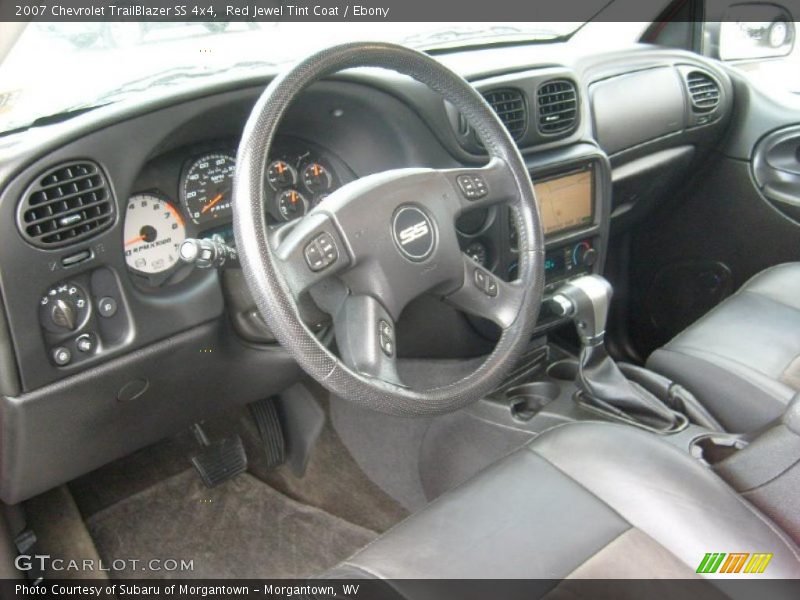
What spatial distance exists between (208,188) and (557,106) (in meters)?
0.82

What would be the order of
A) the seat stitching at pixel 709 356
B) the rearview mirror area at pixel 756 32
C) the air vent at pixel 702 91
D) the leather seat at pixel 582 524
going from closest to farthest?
the leather seat at pixel 582 524
the seat stitching at pixel 709 356
the air vent at pixel 702 91
the rearview mirror area at pixel 756 32

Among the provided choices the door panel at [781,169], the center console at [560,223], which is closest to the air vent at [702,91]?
the door panel at [781,169]

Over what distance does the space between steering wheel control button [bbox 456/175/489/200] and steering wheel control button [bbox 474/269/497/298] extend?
0.12 metres

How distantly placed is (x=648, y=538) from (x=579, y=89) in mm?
1115

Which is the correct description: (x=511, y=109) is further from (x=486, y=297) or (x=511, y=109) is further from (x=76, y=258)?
(x=76, y=258)

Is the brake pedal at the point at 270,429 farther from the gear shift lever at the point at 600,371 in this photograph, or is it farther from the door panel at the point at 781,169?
the door panel at the point at 781,169

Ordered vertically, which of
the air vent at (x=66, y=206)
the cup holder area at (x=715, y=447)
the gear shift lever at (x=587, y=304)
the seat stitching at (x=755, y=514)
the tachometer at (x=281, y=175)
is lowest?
the cup holder area at (x=715, y=447)

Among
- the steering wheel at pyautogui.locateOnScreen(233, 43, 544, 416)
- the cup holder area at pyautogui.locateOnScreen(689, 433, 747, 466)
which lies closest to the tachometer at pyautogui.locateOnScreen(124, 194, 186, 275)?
the steering wheel at pyautogui.locateOnScreen(233, 43, 544, 416)

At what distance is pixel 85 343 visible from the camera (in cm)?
125

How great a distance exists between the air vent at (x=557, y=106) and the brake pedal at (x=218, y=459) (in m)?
1.00

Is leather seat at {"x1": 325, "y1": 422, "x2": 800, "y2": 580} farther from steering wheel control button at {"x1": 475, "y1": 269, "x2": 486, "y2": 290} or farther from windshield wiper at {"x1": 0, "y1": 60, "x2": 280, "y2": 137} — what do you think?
windshield wiper at {"x1": 0, "y1": 60, "x2": 280, "y2": 137}

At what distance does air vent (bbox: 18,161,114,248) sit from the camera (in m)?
1.14

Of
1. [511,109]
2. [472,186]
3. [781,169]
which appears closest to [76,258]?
[472,186]

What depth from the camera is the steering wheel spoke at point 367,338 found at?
114cm
